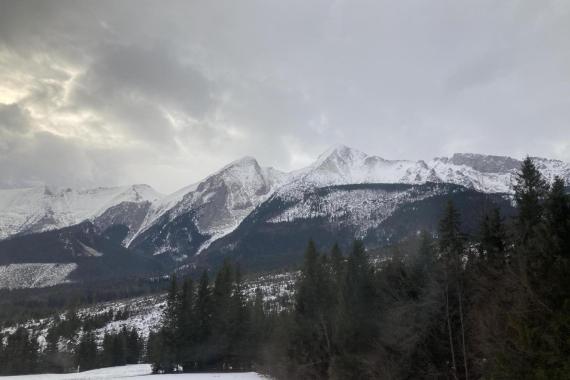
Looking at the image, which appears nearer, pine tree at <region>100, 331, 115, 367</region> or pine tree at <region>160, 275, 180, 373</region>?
pine tree at <region>160, 275, 180, 373</region>

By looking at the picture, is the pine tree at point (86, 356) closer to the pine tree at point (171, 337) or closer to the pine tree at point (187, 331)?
the pine tree at point (171, 337)

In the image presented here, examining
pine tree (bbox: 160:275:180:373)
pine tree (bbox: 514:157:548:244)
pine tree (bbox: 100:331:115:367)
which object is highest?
pine tree (bbox: 514:157:548:244)

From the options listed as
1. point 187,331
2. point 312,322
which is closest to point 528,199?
point 312,322

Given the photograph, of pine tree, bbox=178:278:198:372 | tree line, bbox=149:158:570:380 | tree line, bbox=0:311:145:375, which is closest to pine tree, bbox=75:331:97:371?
tree line, bbox=0:311:145:375

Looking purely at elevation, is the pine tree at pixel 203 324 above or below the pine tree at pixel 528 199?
below

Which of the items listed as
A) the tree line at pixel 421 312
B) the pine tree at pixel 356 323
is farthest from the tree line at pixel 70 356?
the pine tree at pixel 356 323

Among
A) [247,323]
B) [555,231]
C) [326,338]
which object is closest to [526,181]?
[555,231]

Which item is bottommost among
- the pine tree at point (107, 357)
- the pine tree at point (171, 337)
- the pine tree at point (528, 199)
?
the pine tree at point (107, 357)

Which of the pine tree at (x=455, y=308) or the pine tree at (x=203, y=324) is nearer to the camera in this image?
the pine tree at (x=455, y=308)

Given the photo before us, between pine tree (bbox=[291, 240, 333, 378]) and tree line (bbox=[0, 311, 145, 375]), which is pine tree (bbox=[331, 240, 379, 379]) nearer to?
pine tree (bbox=[291, 240, 333, 378])

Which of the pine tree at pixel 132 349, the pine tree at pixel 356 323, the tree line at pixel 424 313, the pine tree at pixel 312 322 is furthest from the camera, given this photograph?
the pine tree at pixel 132 349

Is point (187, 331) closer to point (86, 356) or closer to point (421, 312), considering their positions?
point (86, 356)

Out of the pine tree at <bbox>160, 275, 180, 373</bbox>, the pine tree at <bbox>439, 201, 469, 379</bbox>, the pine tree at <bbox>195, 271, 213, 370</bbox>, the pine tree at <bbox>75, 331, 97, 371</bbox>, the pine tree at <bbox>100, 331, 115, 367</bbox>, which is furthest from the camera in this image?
the pine tree at <bbox>75, 331, 97, 371</bbox>

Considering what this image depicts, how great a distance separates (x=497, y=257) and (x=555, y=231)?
17.3 m
